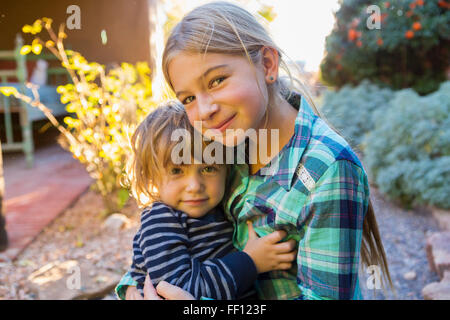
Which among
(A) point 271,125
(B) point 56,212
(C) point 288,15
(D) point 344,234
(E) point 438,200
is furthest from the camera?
(B) point 56,212

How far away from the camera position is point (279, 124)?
1.33 metres

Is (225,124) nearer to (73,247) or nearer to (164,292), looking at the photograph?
(164,292)

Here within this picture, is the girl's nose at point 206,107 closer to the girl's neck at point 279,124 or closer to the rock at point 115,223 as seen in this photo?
the girl's neck at point 279,124

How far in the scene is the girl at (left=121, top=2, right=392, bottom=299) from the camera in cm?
109

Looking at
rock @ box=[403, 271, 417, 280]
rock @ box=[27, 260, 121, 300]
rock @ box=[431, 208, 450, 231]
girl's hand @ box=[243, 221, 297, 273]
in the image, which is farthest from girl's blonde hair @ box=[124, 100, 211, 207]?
rock @ box=[431, 208, 450, 231]

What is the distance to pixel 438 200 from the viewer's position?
331 cm

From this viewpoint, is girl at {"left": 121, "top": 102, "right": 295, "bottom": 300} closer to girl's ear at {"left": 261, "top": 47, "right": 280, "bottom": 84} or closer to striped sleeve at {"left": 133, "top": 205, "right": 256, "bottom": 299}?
striped sleeve at {"left": 133, "top": 205, "right": 256, "bottom": 299}

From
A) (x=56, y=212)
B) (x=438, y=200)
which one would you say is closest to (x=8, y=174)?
(x=56, y=212)

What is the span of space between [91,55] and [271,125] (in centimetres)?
253

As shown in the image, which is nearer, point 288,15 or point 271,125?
point 271,125

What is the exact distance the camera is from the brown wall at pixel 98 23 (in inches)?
92.7

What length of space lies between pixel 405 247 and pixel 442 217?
485 mm

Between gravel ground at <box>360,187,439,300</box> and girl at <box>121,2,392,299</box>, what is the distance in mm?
1237
